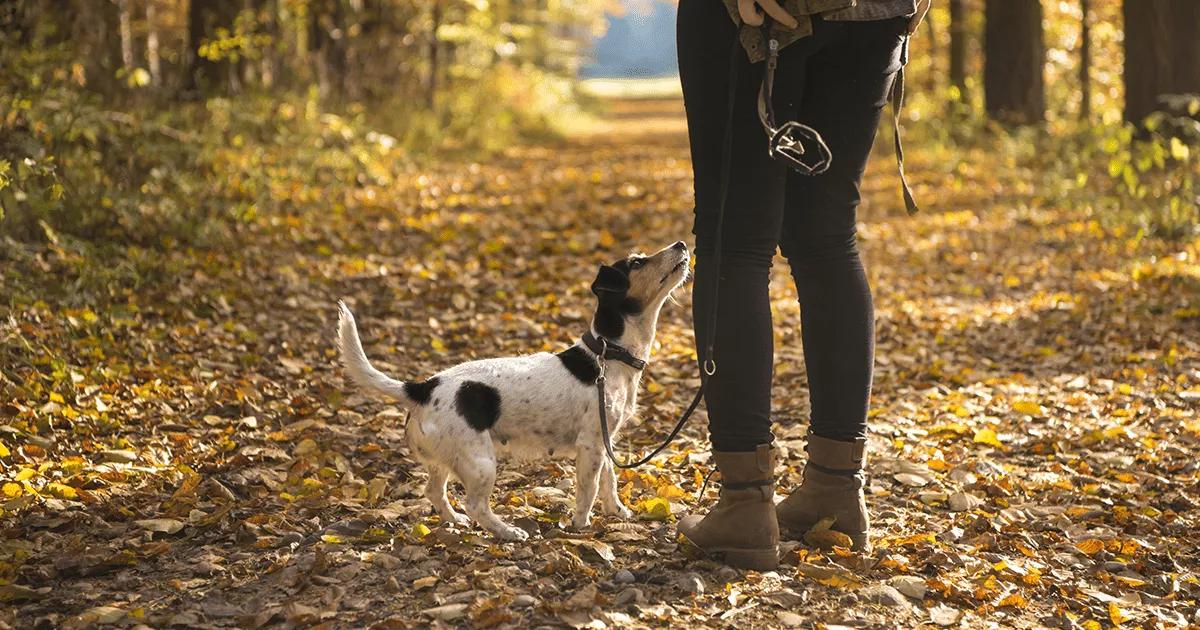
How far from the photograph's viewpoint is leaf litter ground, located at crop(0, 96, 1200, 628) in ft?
10.8

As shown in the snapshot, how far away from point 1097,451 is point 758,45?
10.0ft

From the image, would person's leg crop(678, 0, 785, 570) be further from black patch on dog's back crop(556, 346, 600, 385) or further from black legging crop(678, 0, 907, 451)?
black patch on dog's back crop(556, 346, 600, 385)

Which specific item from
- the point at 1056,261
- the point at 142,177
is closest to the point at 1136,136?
the point at 1056,261

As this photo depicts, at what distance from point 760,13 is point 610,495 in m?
1.87

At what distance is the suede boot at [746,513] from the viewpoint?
11.0 feet

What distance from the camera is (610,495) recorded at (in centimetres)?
403

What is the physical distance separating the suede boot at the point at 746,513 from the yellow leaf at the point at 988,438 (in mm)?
2117

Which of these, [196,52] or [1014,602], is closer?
[1014,602]

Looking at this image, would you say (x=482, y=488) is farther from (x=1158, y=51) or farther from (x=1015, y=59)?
(x=1015, y=59)

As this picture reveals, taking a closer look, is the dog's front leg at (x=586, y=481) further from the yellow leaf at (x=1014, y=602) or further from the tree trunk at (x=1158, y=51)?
the tree trunk at (x=1158, y=51)

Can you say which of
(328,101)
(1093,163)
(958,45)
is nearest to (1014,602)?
(1093,163)

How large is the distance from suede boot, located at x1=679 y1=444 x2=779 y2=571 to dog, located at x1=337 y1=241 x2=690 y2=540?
0.60 m

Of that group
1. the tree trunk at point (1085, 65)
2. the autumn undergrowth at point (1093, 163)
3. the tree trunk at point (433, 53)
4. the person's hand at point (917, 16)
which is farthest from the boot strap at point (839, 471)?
the tree trunk at point (433, 53)

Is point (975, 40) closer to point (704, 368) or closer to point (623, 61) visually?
point (704, 368)
